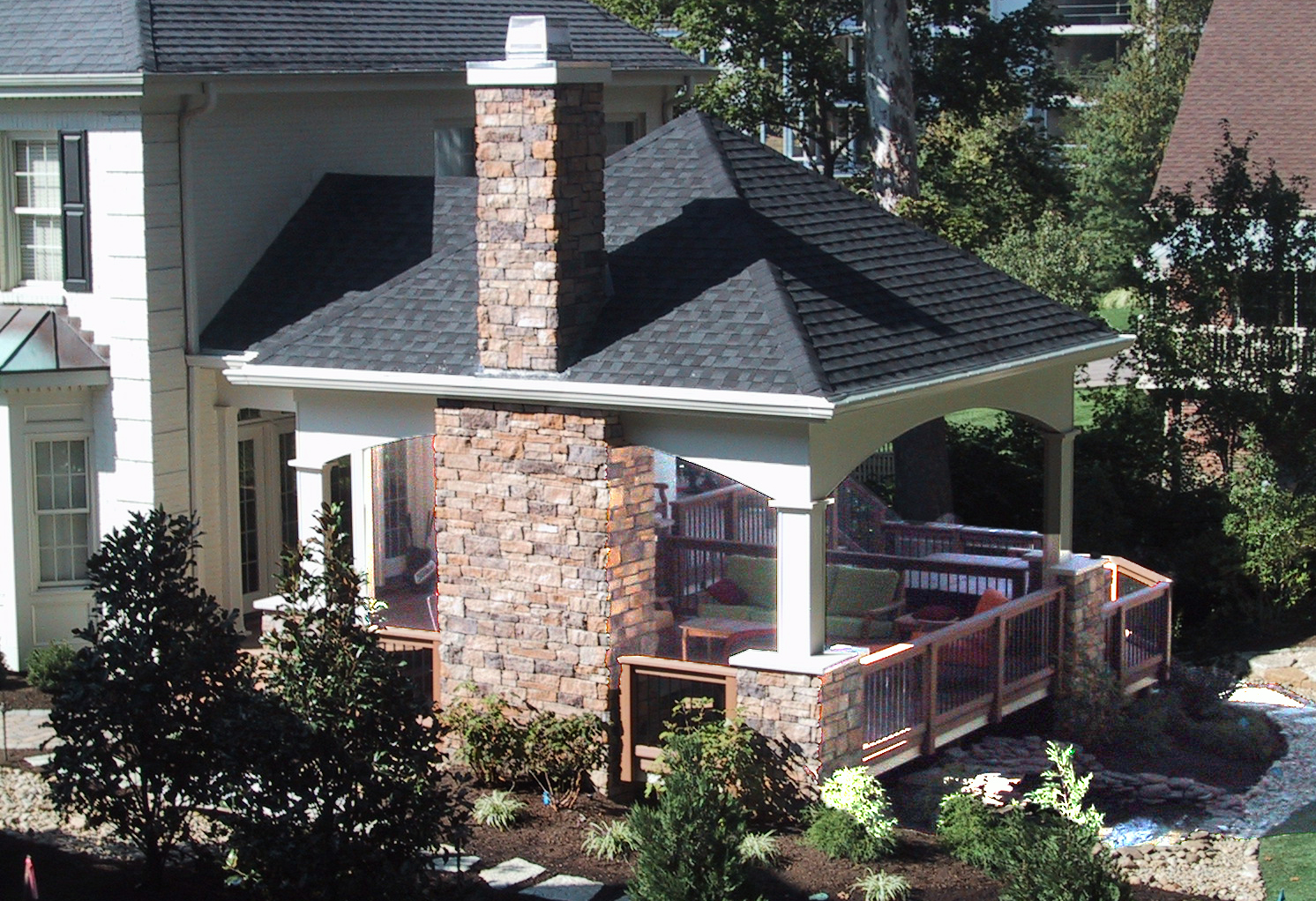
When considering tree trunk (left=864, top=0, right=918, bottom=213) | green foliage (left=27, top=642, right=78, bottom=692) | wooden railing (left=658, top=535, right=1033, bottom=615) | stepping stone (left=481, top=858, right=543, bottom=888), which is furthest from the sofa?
tree trunk (left=864, top=0, right=918, bottom=213)

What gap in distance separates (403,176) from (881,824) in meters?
8.72

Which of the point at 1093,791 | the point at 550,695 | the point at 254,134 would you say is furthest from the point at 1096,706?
the point at 254,134

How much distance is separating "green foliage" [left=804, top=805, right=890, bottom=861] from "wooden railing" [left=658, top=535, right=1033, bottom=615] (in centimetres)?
383

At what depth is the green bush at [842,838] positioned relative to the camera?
38.9 ft

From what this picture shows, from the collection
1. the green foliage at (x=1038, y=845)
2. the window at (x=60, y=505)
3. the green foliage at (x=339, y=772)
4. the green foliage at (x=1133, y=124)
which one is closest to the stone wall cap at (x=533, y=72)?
the green foliage at (x=339, y=772)

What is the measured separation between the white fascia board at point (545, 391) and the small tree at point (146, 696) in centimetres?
299

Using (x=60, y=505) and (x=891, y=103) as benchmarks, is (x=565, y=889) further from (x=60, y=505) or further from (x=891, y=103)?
(x=891, y=103)

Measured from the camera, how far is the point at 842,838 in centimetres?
1189

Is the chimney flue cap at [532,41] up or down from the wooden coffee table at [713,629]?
up

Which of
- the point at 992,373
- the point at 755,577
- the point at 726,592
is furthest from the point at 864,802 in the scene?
the point at 755,577

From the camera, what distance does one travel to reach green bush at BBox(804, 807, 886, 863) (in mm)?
11867

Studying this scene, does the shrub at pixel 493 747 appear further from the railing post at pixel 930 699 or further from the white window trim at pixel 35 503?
the white window trim at pixel 35 503

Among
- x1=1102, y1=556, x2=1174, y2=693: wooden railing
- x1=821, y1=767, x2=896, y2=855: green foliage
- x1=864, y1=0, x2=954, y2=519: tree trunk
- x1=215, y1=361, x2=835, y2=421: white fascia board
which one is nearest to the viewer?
x1=821, y1=767, x2=896, y2=855: green foliage

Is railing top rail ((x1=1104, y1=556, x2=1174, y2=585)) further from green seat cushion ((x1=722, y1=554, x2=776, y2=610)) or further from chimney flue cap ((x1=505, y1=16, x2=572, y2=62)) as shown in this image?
chimney flue cap ((x1=505, y1=16, x2=572, y2=62))
